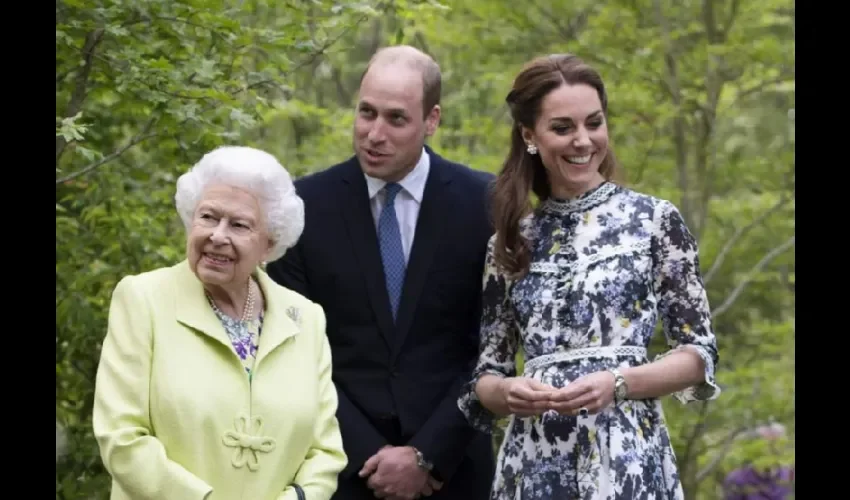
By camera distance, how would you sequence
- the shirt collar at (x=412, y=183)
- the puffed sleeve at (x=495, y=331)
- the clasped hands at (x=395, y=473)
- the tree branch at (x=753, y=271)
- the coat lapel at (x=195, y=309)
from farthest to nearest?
A: the tree branch at (x=753, y=271) → the shirt collar at (x=412, y=183) → the clasped hands at (x=395, y=473) → the puffed sleeve at (x=495, y=331) → the coat lapel at (x=195, y=309)

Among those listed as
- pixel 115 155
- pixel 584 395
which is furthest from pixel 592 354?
pixel 115 155

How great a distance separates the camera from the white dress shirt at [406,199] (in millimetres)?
5164

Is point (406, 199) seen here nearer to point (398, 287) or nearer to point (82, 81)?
point (398, 287)

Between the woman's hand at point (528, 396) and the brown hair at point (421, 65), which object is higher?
the brown hair at point (421, 65)

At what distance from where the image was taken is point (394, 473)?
193 inches

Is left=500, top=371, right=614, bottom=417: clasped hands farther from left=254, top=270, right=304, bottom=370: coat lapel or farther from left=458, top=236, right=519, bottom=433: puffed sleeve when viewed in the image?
left=254, top=270, right=304, bottom=370: coat lapel

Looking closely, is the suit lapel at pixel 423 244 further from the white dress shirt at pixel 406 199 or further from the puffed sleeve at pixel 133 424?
the puffed sleeve at pixel 133 424

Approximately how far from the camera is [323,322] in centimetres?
444

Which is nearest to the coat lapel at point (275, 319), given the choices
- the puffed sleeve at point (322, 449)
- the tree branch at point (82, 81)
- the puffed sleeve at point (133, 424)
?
the puffed sleeve at point (322, 449)

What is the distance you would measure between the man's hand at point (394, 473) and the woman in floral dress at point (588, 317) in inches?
15.9

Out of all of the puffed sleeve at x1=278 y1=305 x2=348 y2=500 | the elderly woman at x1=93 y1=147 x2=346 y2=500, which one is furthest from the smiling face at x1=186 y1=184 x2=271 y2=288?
the puffed sleeve at x1=278 y1=305 x2=348 y2=500

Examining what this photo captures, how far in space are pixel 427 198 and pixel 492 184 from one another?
23cm
